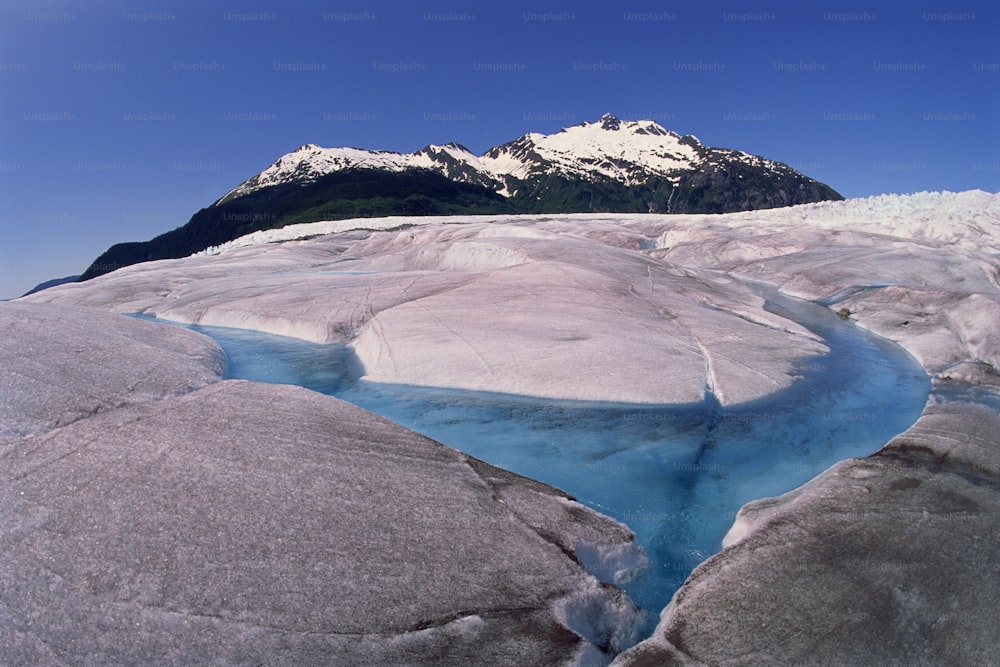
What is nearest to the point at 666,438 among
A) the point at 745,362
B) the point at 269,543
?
the point at 745,362

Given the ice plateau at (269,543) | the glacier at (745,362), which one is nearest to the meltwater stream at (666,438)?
the glacier at (745,362)

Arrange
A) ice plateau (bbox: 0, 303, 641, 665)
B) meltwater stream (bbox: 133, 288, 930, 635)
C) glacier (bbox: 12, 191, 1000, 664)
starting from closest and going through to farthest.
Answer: ice plateau (bbox: 0, 303, 641, 665) → glacier (bbox: 12, 191, 1000, 664) → meltwater stream (bbox: 133, 288, 930, 635)

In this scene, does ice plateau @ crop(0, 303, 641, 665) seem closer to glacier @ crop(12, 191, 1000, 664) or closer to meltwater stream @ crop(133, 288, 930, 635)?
glacier @ crop(12, 191, 1000, 664)

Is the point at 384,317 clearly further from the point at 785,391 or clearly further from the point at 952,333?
the point at 952,333

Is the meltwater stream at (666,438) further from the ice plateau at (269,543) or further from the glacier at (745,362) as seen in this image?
the ice plateau at (269,543)

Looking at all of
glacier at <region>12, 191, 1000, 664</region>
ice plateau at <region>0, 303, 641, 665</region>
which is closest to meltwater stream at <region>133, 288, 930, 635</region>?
glacier at <region>12, 191, 1000, 664</region>

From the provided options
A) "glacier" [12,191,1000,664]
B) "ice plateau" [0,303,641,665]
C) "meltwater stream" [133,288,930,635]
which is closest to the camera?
"ice plateau" [0,303,641,665]
